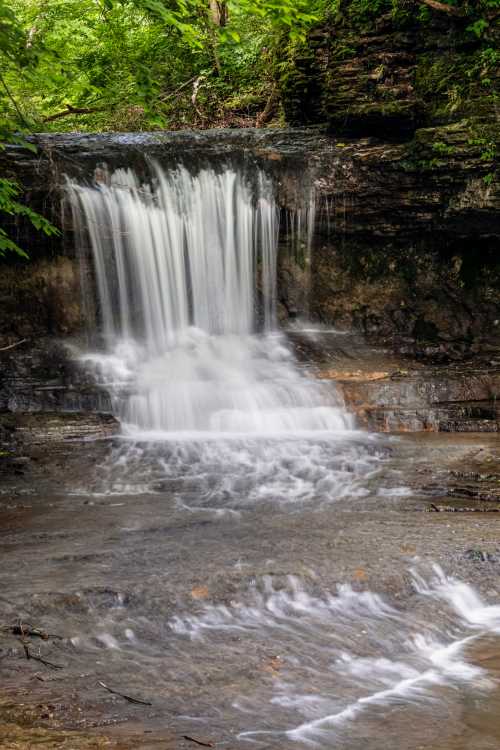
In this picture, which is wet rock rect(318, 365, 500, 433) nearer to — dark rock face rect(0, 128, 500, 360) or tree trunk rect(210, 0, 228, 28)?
dark rock face rect(0, 128, 500, 360)

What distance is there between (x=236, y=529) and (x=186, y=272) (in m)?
7.07

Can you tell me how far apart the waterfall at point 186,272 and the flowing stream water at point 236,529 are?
32 millimetres

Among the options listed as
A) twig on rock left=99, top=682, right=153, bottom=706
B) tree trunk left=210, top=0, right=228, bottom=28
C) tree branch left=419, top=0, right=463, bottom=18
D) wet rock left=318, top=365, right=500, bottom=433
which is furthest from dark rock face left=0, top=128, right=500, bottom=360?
twig on rock left=99, top=682, right=153, bottom=706

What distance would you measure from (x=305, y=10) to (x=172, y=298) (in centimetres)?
488

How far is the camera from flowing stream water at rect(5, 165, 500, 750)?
12.5 ft

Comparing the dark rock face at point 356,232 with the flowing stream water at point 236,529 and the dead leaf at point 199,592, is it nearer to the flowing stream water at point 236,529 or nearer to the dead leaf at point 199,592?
the flowing stream water at point 236,529

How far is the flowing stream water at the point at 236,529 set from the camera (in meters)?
3.82

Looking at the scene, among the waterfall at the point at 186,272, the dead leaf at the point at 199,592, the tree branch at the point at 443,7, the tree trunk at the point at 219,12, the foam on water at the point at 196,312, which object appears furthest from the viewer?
the tree trunk at the point at 219,12

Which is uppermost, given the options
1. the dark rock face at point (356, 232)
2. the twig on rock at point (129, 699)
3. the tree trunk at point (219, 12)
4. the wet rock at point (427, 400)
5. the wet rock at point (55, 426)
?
the tree trunk at point (219, 12)

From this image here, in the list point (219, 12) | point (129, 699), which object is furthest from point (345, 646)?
point (219, 12)

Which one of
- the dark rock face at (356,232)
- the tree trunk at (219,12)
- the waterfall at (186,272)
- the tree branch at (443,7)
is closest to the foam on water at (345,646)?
the waterfall at (186,272)

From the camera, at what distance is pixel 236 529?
650cm

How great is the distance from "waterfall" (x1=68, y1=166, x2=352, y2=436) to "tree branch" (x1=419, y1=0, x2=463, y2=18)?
3528 millimetres

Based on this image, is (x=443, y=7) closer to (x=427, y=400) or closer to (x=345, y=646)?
(x=427, y=400)
